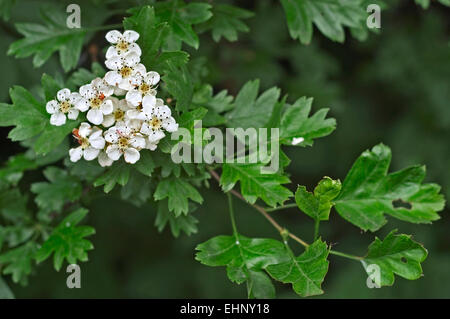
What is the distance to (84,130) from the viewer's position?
154 centimetres

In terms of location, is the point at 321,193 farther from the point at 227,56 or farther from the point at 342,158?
the point at 342,158

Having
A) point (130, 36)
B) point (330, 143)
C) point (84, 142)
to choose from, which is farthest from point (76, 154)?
point (330, 143)

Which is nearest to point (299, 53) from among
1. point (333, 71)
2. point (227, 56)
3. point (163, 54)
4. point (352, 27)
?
point (333, 71)

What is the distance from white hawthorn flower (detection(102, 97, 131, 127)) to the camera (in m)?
1.55

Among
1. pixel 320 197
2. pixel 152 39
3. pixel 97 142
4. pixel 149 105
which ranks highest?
pixel 152 39

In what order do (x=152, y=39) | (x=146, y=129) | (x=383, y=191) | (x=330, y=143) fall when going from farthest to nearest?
(x=330, y=143) → (x=383, y=191) → (x=152, y=39) → (x=146, y=129)

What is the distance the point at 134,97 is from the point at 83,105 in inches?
5.8

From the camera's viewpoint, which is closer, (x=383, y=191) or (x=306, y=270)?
(x=306, y=270)

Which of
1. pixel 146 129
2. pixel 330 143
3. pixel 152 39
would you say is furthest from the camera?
pixel 330 143

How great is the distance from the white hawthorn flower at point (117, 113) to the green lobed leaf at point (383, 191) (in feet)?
2.38

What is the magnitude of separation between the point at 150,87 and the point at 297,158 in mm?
2032

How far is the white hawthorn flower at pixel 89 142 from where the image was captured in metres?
1.53

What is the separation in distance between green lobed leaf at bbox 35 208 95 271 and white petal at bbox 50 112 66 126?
42cm

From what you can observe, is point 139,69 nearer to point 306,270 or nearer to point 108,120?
point 108,120
